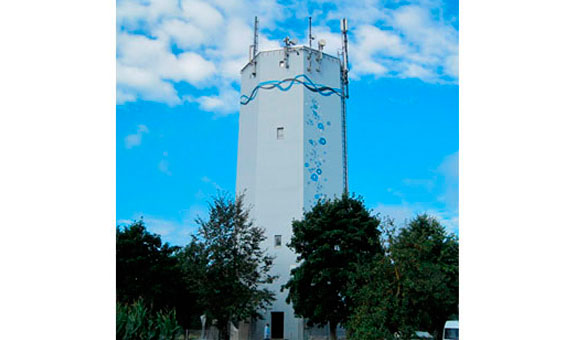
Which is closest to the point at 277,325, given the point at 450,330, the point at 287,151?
the point at 287,151

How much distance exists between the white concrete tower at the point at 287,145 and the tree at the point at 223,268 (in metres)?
3.46

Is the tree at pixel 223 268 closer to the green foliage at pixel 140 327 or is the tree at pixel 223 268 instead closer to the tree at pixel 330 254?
the tree at pixel 330 254

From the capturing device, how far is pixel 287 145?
20.6 meters

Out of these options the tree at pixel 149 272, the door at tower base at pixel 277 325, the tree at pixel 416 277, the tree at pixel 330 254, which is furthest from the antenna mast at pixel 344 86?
the tree at pixel 416 277

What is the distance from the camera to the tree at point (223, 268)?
51.1 feet

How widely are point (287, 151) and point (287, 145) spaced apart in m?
0.24

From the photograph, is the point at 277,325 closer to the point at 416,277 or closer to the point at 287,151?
the point at 287,151

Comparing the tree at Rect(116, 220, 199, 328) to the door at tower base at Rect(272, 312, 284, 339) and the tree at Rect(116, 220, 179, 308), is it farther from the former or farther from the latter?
the door at tower base at Rect(272, 312, 284, 339)
